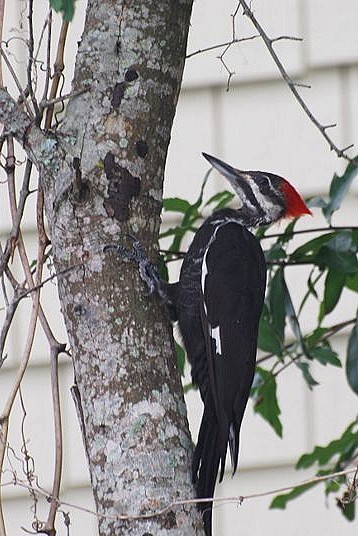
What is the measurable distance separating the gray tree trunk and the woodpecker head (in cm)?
94

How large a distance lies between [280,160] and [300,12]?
0.46 metres

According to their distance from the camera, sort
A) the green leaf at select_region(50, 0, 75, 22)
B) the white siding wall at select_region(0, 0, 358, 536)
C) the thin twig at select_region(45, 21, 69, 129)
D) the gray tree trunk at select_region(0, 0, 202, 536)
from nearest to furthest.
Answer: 1. the green leaf at select_region(50, 0, 75, 22)
2. the gray tree trunk at select_region(0, 0, 202, 536)
3. the thin twig at select_region(45, 21, 69, 129)
4. the white siding wall at select_region(0, 0, 358, 536)

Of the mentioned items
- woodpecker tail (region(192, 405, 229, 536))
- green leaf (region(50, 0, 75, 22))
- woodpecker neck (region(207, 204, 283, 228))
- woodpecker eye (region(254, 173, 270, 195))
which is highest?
woodpecker eye (region(254, 173, 270, 195))

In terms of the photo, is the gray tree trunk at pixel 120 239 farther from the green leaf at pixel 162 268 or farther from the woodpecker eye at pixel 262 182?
the woodpecker eye at pixel 262 182

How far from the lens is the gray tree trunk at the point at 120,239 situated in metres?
1.80

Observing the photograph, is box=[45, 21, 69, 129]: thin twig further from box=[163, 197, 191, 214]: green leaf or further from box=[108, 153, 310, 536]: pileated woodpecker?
box=[163, 197, 191, 214]: green leaf

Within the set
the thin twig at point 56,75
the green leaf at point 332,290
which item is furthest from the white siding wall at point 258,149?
the thin twig at point 56,75

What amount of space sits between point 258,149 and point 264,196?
0.77 m

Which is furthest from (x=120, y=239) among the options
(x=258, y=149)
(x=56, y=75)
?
(x=258, y=149)

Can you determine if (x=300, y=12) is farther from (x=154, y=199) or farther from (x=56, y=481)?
(x=56, y=481)

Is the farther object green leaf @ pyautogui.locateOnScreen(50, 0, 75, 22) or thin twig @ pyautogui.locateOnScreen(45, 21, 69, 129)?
thin twig @ pyautogui.locateOnScreen(45, 21, 69, 129)

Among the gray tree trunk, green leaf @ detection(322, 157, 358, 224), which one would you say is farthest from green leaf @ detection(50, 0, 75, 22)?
green leaf @ detection(322, 157, 358, 224)

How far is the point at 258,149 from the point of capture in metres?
3.75

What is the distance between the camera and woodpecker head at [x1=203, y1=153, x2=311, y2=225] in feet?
9.75
